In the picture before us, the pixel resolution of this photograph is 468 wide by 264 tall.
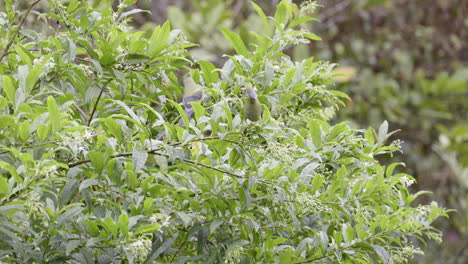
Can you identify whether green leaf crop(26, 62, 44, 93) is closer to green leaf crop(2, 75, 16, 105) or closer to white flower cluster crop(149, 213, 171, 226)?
green leaf crop(2, 75, 16, 105)

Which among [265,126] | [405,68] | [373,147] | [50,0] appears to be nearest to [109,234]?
[265,126]

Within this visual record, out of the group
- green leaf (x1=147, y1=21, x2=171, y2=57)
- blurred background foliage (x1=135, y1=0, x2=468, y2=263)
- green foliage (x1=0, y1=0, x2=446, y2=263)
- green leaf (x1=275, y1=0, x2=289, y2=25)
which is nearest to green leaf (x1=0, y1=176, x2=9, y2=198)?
green foliage (x1=0, y1=0, x2=446, y2=263)

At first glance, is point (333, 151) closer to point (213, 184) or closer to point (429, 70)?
point (213, 184)

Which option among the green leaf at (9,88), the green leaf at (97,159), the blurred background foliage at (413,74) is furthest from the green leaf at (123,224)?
the blurred background foliage at (413,74)

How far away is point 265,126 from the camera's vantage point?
102cm

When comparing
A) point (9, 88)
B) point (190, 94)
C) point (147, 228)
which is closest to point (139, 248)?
point (147, 228)

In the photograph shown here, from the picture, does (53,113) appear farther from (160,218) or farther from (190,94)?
(190,94)

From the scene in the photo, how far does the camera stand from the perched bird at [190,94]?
128 centimetres

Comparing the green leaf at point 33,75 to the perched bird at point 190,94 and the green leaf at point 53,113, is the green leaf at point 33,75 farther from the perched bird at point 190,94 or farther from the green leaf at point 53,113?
the perched bird at point 190,94

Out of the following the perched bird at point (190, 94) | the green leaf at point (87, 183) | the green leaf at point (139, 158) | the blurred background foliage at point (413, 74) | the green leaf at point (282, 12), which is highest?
the green leaf at point (282, 12)

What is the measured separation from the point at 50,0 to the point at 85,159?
28 centimetres

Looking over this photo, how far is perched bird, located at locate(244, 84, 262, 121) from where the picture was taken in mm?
1086

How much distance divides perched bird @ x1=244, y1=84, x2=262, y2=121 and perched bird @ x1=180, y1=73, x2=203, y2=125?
0.16 m

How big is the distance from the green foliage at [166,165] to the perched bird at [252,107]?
0.02 m
